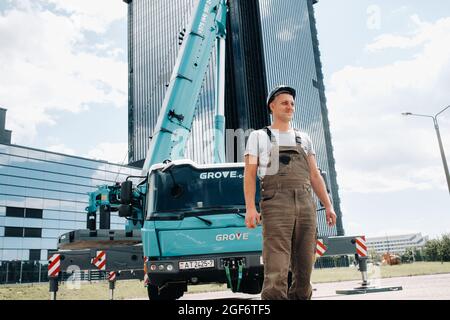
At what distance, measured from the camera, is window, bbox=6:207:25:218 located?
1577 inches

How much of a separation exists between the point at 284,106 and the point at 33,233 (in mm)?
44346

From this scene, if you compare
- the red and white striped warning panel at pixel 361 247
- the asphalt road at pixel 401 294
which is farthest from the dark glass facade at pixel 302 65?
the red and white striped warning panel at pixel 361 247

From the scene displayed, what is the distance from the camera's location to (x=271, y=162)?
10.8ft

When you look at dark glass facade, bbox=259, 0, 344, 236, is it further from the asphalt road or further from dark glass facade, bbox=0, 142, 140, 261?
the asphalt road

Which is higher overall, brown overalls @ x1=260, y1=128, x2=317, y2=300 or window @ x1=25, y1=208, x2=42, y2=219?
window @ x1=25, y1=208, x2=42, y2=219

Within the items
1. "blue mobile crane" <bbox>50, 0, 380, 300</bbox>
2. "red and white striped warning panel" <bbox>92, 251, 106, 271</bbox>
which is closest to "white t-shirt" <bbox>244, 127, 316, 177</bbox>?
"blue mobile crane" <bbox>50, 0, 380, 300</bbox>

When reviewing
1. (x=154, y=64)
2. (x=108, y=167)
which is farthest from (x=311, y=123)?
(x=108, y=167)

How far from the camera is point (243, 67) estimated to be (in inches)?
2697

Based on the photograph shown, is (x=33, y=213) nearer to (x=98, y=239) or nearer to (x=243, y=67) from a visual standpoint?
(x=98, y=239)

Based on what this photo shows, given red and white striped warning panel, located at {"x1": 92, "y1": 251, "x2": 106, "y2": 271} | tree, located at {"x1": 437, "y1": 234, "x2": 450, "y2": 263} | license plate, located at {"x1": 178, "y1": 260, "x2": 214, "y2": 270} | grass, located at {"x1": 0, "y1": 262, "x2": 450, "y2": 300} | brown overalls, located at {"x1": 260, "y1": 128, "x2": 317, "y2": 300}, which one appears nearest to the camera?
brown overalls, located at {"x1": 260, "y1": 128, "x2": 317, "y2": 300}

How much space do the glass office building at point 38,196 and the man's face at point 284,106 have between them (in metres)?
39.8

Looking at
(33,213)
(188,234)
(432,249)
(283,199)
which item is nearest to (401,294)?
(188,234)

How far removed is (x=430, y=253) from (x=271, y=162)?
209 feet

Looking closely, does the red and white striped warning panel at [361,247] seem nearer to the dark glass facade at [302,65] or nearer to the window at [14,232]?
the window at [14,232]
